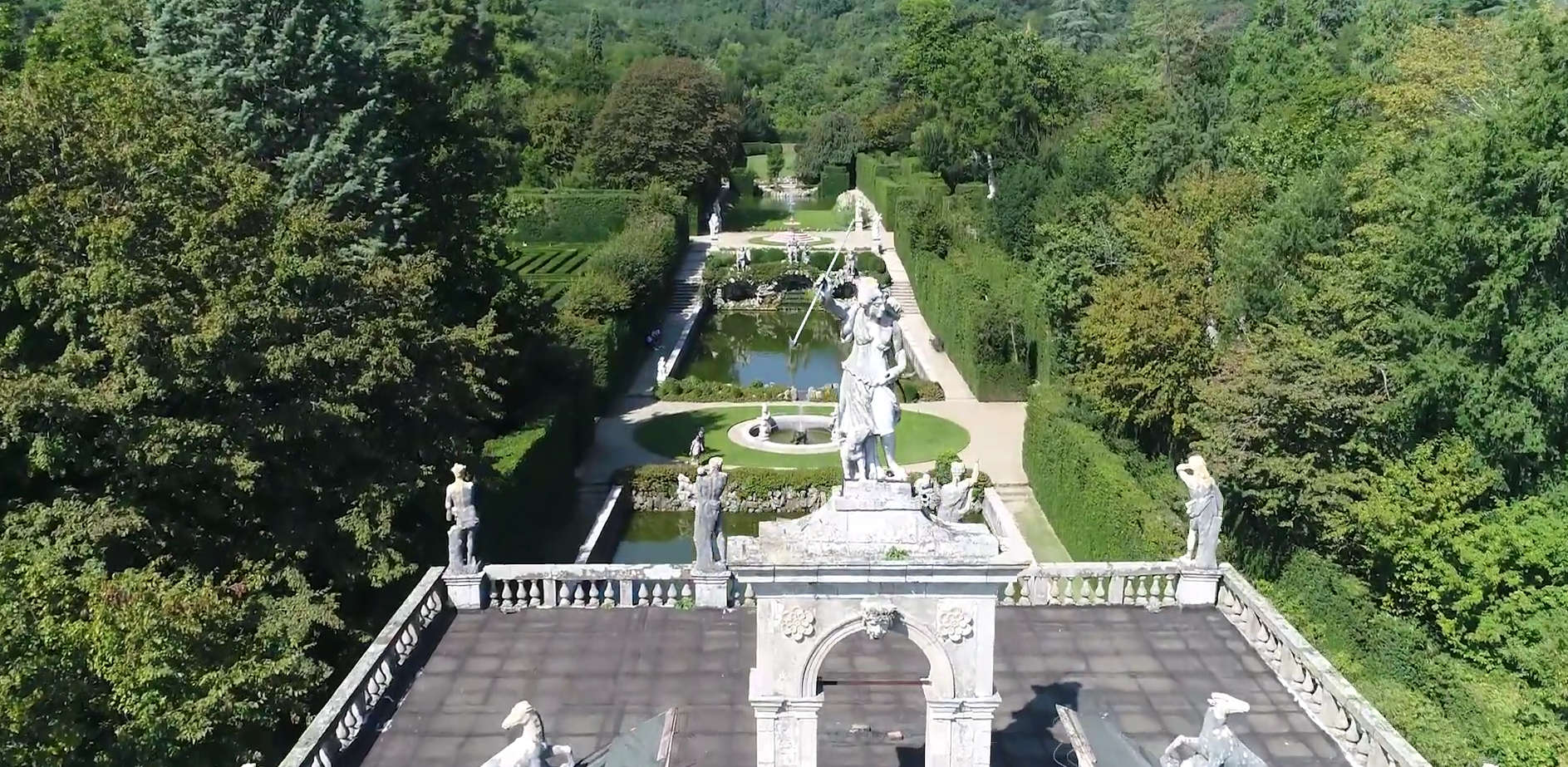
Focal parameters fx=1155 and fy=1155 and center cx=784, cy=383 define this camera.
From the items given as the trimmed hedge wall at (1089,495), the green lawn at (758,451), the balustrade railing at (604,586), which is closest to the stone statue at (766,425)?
the green lawn at (758,451)

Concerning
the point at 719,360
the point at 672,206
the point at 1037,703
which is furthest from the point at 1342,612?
the point at 672,206

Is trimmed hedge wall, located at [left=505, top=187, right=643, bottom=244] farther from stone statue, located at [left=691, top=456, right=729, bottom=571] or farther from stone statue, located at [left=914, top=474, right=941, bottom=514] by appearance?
stone statue, located at [left=691, top=456, right=729, bottom=571]

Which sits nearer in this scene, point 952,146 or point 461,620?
point 461,620

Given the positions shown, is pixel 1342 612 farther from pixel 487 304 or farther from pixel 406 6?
pixel 406 6

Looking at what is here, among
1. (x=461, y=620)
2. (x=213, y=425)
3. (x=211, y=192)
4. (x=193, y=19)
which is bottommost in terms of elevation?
(x=461, y=620)

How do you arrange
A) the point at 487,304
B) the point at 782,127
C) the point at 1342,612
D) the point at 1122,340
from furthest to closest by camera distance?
the point at 782,127
the point at 487,304
the point at 1122,340
the point at 1342,612

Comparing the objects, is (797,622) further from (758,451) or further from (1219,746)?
(758,451)

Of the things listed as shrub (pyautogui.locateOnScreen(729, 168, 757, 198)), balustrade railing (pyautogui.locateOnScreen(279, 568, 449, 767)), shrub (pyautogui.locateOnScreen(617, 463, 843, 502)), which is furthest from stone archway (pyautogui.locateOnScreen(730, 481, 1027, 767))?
shrub (pyautogui.locateOnScreen(729, 168, 757, 198))
